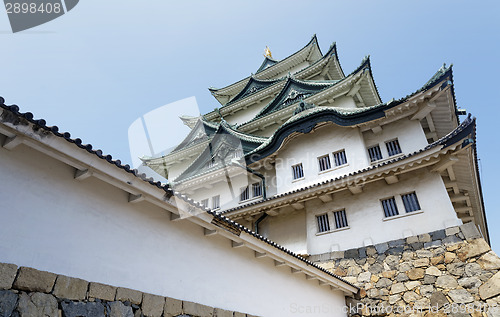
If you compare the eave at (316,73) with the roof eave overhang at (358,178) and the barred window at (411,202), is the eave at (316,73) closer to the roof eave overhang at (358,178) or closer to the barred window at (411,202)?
the roof eave overhang at (358,178)

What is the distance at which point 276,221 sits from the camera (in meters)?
13.3

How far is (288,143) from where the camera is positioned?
1505cm

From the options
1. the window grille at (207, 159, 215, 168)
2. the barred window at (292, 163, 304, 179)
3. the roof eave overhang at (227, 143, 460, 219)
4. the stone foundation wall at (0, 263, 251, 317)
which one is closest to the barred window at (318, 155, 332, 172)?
the barred window at (292, 163, 304, 179)

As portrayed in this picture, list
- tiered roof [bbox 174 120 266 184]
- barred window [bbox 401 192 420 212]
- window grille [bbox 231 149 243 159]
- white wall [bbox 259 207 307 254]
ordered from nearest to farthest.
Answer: barred window [bbox 401 192 420 212] < white wall [bbox 259 207 307 254] < window grille [bbox 231 149 243 159] < tiered roof [bbox 174 120 266 184]

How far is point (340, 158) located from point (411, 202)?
3.67m

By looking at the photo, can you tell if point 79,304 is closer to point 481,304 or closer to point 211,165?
point 481,304

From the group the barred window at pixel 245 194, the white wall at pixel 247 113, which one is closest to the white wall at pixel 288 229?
the barred window at pixel 245 194

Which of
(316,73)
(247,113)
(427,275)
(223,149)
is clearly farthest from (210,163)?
(427,275)

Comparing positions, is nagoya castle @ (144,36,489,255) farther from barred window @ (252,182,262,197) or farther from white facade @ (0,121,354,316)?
white facade @ (0,121,354,316)

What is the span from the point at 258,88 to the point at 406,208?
17.5 m

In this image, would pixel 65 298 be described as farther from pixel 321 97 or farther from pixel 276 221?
pixel 321 97

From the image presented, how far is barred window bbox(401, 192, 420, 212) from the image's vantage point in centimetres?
1058

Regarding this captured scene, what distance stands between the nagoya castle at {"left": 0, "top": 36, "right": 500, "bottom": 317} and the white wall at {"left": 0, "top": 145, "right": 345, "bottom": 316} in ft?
0.06

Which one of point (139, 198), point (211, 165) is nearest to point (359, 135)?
point (211, 165)
